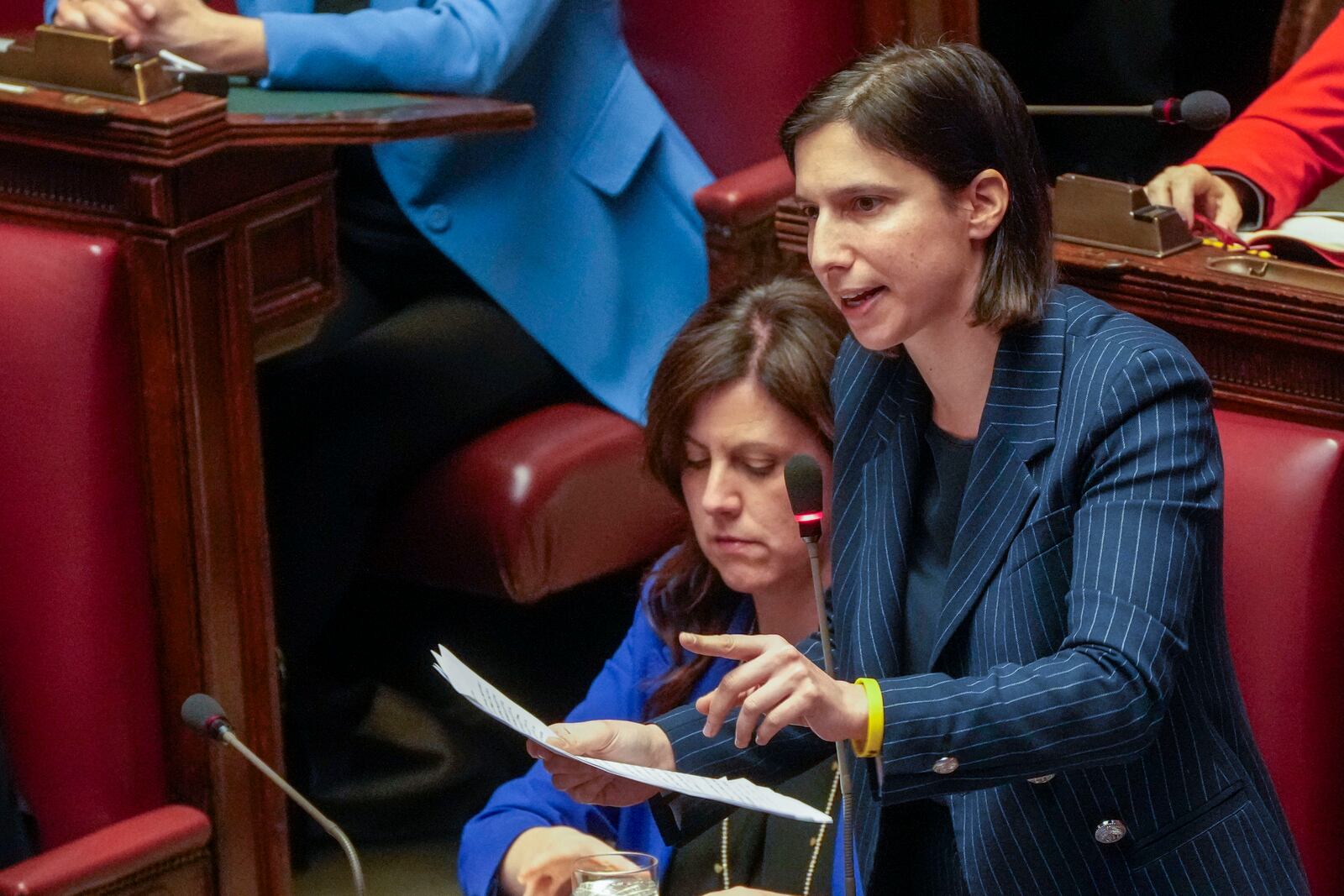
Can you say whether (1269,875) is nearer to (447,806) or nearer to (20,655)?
(20,655)

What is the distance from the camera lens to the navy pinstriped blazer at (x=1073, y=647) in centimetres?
102

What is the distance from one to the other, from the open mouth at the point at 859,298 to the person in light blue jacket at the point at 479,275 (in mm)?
773

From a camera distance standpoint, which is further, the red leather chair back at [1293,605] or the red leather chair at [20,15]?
the red leather chair at [20,15]

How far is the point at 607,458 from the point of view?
6.27 ft

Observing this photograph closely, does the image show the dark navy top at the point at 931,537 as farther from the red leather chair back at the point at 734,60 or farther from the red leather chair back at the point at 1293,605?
the red leather chair back at the point at 734,60

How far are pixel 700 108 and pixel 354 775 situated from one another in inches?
31.6

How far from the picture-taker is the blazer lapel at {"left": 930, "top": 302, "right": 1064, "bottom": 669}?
3.68 feet

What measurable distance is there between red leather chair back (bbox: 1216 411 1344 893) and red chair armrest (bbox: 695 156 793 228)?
26.5 inches

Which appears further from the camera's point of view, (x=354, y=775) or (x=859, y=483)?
(x=354, y=775)

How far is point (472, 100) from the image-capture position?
5.50ft

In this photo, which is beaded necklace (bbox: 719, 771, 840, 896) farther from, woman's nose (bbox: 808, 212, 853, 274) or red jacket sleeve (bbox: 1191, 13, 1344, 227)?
red jacket sleeve (bbox: 1191, 13, 1344, 227)

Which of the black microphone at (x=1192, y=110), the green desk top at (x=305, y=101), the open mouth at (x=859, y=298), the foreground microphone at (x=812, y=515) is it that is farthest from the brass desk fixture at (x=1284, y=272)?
the green desk top at (x=305, y=101)

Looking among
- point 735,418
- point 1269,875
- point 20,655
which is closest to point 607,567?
point 735,418

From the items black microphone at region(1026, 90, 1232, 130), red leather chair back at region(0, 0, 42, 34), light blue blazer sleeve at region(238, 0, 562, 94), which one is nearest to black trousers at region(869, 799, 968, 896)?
black microphone at region(1026, 90, 1232, 130)
